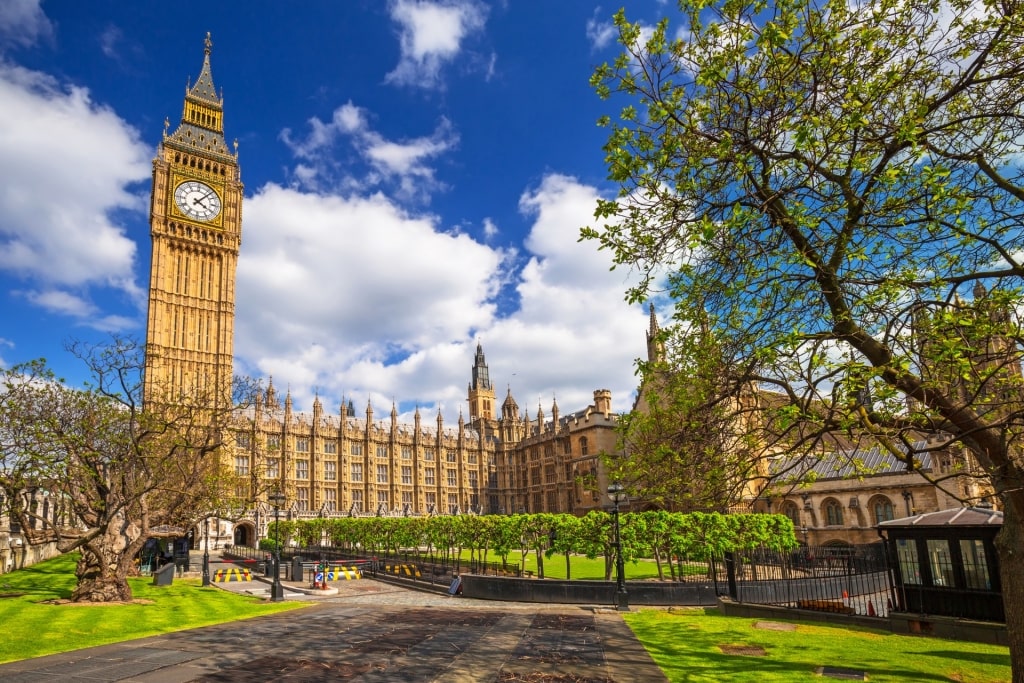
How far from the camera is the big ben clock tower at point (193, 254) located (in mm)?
66250

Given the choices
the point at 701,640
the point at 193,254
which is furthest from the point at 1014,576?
the point at 193,254

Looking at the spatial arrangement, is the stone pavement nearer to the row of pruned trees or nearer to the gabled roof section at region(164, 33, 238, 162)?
the row of pruned trees

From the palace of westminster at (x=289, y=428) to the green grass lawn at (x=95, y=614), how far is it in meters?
33.5

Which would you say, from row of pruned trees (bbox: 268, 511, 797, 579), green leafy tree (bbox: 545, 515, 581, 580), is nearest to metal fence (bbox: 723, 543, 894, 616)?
row of pruned trees (bbox: 268, 511, 797, 579)

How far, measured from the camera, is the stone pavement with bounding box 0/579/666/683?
10.5m

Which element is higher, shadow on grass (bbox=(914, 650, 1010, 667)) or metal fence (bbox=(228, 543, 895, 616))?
shadow on grass (bbox=(914, 650, 1010, 667))

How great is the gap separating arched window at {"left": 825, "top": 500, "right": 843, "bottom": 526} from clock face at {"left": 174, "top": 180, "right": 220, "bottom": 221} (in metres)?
67.5

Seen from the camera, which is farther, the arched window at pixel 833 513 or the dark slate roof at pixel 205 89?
the dark slate roof at pixel 205 89

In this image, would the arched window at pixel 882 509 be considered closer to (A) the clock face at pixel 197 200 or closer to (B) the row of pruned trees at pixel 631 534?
(B) the row of pruned trees at pixel 631 534

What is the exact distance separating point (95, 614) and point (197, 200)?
62.9m

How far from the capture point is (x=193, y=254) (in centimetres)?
6956

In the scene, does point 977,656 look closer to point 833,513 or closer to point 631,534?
point 631,534

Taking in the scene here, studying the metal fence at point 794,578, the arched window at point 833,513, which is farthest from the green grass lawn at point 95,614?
the arched window at point 833,513

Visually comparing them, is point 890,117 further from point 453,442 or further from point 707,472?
point 453,442
